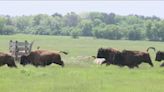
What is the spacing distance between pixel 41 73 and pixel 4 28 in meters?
166

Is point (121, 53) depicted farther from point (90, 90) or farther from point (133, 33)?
point (133, 33)

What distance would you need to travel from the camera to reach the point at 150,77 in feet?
71.9

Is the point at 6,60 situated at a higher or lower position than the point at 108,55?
higher

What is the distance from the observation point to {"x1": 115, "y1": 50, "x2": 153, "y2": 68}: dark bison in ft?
100

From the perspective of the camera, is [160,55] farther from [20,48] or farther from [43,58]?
[43,58]

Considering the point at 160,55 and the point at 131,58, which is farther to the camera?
the point at 160,55

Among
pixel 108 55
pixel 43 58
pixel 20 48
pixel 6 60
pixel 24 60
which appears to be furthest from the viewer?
pixel 20 48

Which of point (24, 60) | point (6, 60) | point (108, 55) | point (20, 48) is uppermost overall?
point (6, 60)

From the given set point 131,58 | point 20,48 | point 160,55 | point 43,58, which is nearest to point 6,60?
point 43,58

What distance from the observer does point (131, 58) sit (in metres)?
30.7

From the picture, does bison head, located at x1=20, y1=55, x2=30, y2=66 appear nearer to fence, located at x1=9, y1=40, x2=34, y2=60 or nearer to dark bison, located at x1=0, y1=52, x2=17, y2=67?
dark bison, located at x1=0, y1=52, x2=17, y2=67

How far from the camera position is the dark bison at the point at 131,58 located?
100ft

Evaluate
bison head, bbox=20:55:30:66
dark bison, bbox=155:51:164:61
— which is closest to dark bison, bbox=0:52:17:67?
bison head, bbox=20:55:30:66

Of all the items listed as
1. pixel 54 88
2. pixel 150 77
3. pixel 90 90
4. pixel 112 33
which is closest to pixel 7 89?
pixel 54 88
